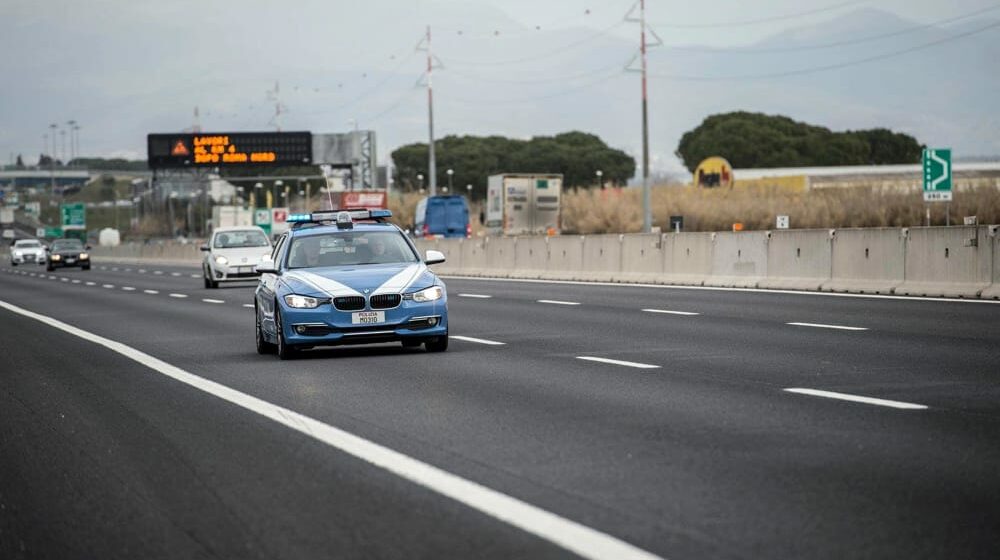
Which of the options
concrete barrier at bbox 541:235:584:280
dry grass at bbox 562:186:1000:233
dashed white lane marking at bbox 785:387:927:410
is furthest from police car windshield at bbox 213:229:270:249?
dashed white lane marking at bbox 785:387:927:410

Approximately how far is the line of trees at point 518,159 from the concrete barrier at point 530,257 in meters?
137

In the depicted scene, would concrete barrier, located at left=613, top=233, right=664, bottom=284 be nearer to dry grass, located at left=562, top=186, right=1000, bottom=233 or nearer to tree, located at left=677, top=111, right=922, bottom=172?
dry grass, located at left=562, top=186, right=1000, bottom=233

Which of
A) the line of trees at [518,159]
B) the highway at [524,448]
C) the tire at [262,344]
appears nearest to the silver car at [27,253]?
the highway at [524,448]

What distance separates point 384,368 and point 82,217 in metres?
172

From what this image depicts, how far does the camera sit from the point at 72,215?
180750 millimetres

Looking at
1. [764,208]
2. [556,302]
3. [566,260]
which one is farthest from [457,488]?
[764,208]

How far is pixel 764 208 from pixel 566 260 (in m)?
21.8

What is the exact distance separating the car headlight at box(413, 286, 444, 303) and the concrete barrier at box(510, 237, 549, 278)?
25.4m

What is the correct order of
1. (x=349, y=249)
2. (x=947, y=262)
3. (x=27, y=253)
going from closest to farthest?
(x=349, y=249) → (x=947, y=262) → (x=27, y=253)

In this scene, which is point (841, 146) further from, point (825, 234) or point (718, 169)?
point (825, 234)

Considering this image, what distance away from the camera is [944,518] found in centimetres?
676

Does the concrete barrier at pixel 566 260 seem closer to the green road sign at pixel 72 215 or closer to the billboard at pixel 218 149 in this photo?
the billboard at pixel 218 149

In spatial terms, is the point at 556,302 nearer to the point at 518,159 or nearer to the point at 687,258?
the point at 687,258

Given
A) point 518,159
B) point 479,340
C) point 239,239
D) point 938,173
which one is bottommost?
point 479,340
